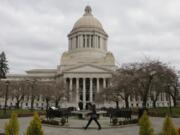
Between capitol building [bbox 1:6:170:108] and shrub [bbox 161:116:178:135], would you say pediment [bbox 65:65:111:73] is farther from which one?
shrub [bbox 161:116:178:135]

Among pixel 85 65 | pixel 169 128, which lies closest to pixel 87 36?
pixel 85 65

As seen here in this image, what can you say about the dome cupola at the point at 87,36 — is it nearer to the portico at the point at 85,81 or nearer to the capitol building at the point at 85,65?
the capitol building at the point at 85,65

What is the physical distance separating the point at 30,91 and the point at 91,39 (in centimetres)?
5134

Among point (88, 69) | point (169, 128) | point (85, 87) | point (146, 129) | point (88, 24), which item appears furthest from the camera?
point (88, 24)

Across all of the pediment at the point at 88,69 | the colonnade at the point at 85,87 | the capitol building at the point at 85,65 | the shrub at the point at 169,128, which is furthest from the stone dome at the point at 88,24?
the shrub at the point at 169,128

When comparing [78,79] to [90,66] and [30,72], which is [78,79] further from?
[30,72]

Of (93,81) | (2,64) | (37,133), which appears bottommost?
(37,133)

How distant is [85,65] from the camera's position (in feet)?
314

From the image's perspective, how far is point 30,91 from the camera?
67750mm

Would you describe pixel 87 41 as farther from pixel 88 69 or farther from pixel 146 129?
pixel 146 129

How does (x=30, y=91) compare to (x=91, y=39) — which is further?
(x=91, y=39)

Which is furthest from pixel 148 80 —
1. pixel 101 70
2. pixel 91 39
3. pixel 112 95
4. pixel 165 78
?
pixel 91 39

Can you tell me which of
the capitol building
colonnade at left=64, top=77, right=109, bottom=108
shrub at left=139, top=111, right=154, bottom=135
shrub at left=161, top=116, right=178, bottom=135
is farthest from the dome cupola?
shrub at left=161, top=116, right=178, bottom=135

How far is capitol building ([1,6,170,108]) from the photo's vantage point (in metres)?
95.3
